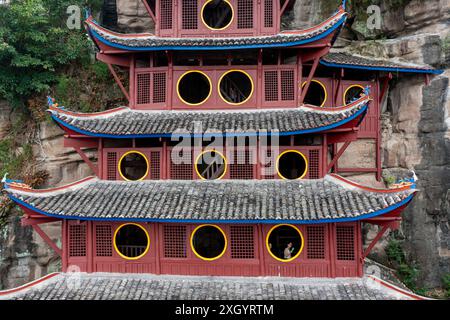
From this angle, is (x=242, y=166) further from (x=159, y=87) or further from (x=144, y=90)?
(x=144, y=90)

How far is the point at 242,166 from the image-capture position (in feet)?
41.9

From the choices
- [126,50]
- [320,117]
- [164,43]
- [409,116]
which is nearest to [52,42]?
[126,50]

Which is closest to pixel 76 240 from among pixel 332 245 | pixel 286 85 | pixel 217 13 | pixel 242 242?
pixel 242 242

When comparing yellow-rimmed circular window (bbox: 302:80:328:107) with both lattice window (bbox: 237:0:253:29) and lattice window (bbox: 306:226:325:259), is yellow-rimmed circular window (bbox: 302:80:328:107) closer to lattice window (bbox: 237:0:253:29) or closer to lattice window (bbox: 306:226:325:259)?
lattice window (bbox: 237:0:253:29)

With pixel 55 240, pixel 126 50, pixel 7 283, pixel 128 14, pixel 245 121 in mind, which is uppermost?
pixel 128 14

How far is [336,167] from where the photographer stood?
16250 millimetres

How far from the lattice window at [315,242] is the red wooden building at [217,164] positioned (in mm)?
33

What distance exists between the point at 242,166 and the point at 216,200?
1836mm

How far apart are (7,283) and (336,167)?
1575cm

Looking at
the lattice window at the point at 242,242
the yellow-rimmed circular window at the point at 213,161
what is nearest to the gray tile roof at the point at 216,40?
the yellow-rimmed circular window at the point at 213,161

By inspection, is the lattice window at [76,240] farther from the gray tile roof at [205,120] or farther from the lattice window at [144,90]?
the lattice window at [144,90]

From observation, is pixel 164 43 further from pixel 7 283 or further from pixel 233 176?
pixel 7 283

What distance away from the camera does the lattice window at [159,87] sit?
13695mm

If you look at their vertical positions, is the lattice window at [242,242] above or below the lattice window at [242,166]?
below
